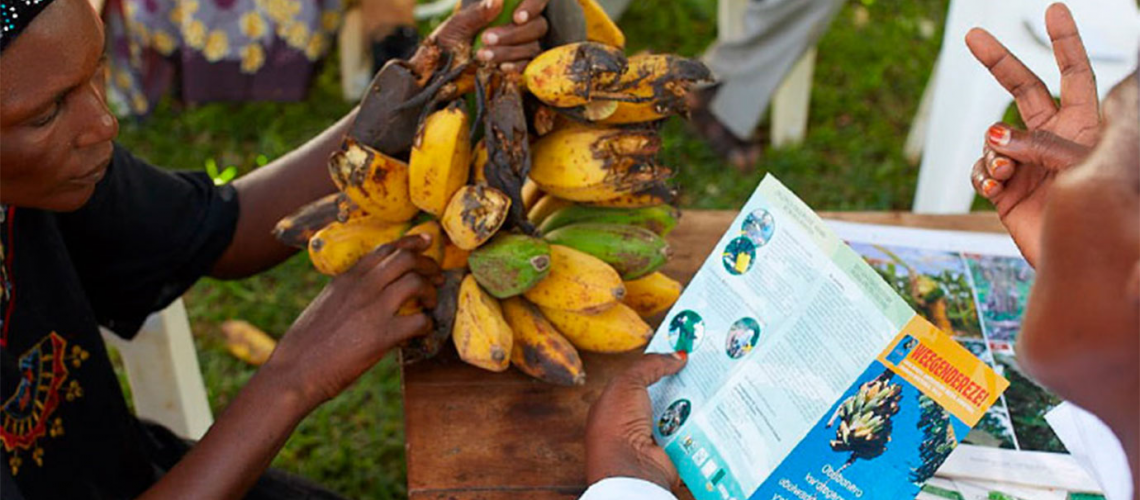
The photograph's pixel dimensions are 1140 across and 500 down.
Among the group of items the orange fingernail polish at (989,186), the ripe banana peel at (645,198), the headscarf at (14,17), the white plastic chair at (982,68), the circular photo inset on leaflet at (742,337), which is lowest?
the white plastic chair at (982,68)

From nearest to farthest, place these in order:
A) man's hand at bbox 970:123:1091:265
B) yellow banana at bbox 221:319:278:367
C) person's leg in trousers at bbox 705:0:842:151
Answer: man's hand at bbox 970:123:1091:265, yellow banana at bbox 221:319:278:367, person's leg in trousers at bbox 705:0:842:151

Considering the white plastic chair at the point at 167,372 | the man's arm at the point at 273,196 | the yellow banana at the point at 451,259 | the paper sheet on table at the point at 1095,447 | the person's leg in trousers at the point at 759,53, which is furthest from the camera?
the person's leg in trousers at the point at 759,53

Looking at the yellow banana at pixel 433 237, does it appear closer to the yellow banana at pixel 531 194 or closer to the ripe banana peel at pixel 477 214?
the ripe banana peel at pixel 477 214

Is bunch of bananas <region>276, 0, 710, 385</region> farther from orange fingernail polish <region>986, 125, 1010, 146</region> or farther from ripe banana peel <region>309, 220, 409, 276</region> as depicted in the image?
orange fingernail polish <region>986, 125, 1010, 146</region>

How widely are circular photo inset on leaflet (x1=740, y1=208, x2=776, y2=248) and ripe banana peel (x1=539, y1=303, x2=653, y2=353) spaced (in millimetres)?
196

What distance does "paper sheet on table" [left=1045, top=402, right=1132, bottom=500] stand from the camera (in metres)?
1.00

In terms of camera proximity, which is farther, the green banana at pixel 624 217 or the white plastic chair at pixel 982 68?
the white plastic chair at pixel 982 68

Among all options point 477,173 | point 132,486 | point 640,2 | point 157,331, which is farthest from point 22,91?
point 640,2

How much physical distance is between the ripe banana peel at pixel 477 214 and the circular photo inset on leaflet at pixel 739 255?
0.25 metres

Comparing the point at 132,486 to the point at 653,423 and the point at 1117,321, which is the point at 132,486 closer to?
the point at 653,423

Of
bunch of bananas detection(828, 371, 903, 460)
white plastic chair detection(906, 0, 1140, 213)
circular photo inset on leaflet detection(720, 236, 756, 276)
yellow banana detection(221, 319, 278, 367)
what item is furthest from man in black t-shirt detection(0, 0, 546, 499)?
white plastic chair detection(906, 0, 1140, 213)

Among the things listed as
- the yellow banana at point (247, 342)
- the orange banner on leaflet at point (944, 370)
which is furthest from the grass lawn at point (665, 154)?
the orange banner on leaflet at point (944, 370)

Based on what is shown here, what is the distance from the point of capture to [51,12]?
1.11 m

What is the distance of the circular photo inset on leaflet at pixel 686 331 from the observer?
1226 mm
